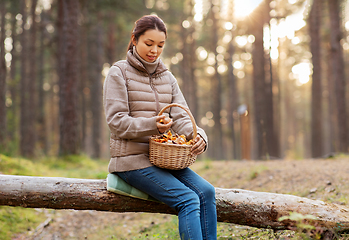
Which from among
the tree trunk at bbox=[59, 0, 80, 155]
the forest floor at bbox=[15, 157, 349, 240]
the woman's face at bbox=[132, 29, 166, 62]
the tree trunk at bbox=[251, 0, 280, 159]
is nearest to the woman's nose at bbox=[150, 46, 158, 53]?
the woman's face at bbox=[132, 29, 166, 62]

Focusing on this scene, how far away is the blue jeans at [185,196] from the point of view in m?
2.43

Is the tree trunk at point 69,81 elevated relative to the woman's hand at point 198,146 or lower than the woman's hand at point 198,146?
elevated

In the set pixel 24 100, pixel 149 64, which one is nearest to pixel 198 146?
pixel 149 64

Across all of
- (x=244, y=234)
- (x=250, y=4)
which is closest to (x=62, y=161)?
(x=244, y=234)

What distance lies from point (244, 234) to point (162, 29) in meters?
2.53

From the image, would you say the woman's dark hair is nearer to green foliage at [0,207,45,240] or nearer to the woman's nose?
the woman's nose

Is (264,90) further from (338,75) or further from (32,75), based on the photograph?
(32,75)

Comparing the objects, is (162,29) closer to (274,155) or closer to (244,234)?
(244,234)

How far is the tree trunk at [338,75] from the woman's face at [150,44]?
36.2 feet

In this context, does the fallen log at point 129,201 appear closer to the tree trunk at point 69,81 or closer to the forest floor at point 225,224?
the forest floor at point 225,224

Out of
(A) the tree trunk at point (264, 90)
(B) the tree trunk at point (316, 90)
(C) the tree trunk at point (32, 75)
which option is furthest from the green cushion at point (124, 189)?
(C) the tree trunk at point (32, 75)

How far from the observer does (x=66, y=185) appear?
3.11 metres

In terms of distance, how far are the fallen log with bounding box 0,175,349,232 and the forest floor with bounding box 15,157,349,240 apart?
13.2 inches

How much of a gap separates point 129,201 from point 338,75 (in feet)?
40.3
